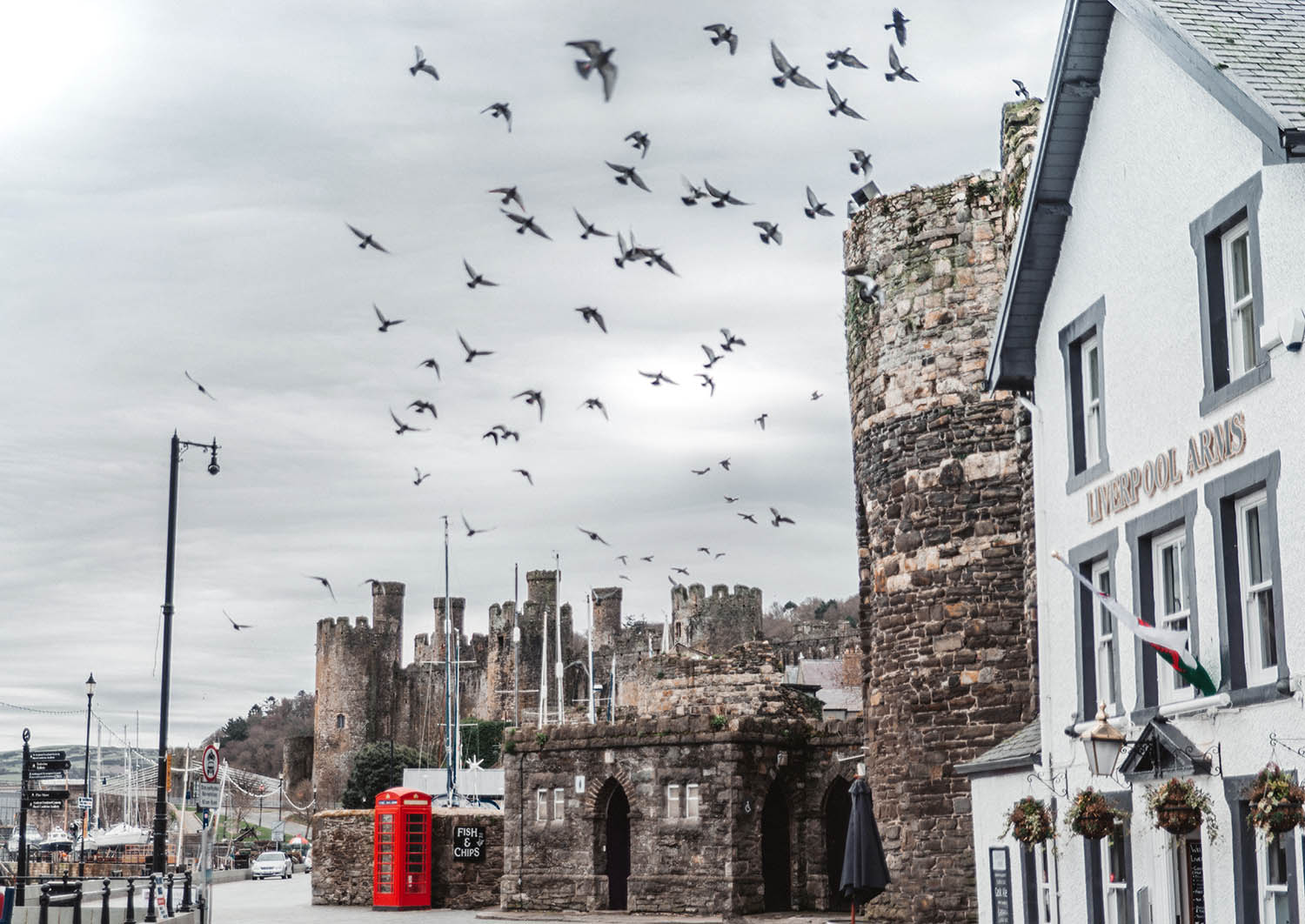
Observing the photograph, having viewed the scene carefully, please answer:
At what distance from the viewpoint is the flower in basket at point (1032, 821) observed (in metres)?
19.1

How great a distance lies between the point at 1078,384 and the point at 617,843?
789 inches

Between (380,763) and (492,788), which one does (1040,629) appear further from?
(380,763)

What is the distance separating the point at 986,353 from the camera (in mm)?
26578

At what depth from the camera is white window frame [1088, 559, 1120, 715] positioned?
17.8 meters

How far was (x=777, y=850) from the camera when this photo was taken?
116 feet

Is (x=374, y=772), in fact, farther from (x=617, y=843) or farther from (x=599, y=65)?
(x=599, y=65)

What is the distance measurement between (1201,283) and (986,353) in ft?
34.8

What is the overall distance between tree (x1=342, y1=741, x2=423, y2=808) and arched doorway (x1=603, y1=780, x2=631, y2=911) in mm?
53975

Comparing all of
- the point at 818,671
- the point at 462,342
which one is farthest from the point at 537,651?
the point at 462,342

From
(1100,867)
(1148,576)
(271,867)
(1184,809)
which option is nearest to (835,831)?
(1100,867)

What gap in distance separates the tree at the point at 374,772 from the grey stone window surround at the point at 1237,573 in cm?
7674

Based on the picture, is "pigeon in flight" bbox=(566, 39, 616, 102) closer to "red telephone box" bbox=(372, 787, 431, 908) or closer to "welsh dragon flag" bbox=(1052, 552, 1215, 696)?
"welsh dragon flag" bbox=(1052, 552, 1215, 696)

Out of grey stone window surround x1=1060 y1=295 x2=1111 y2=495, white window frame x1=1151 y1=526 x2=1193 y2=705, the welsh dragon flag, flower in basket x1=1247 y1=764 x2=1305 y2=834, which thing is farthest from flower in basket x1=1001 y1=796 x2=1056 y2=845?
flower in basket x1=1247 y1=764 x2=1305 y2=834

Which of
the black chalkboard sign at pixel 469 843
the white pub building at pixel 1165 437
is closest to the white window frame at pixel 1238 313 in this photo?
the white pub building at pixel 1165 437
